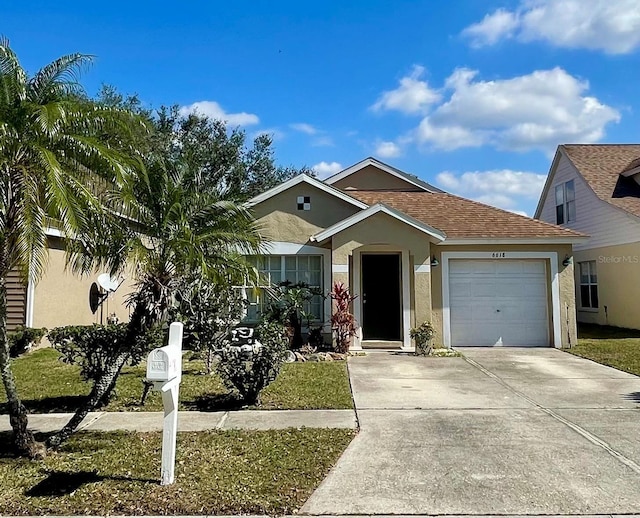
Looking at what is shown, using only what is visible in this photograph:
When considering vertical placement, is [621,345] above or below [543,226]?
below

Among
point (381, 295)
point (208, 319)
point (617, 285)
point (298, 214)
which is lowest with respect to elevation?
point (208, 319)

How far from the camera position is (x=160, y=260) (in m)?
6.27

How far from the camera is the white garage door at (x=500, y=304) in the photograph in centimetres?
1534

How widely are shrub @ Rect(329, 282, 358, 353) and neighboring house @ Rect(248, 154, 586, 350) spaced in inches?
24.0

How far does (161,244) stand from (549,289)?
41.0 ft

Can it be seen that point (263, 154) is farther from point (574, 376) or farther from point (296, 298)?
point (574, 376)

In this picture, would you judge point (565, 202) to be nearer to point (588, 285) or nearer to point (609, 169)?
point (609, 169)

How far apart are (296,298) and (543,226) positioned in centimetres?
788

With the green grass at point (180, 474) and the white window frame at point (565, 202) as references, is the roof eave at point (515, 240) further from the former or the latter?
the green grass at point (180, 474)

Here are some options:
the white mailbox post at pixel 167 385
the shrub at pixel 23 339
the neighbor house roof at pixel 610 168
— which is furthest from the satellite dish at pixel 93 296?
the neighbor house roof at pixel 610 168

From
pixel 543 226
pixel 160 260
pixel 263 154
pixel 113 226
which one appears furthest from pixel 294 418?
pixel 263 154

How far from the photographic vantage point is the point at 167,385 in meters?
4.90

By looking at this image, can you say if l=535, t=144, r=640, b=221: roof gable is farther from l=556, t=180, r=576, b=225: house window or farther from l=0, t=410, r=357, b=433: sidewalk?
l=0, t=410, r=357, b=433: sidewalk

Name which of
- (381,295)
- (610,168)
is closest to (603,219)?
(610,168)
